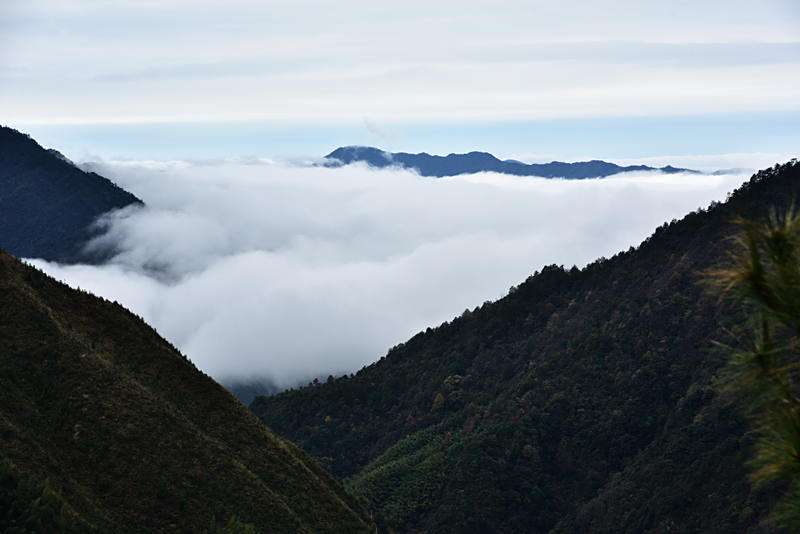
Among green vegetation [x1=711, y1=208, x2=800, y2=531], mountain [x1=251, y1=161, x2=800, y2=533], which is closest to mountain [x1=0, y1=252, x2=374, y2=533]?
green vegetation [x1=711, y1=208, x2=800, y2=531]

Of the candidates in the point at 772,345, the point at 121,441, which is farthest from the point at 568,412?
the point at 772,345

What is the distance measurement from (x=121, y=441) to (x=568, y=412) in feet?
321

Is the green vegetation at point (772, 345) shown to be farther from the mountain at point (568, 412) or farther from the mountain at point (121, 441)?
the mountain at point (568, 412)

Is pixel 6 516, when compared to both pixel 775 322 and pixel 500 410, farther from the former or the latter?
pixel 500 410

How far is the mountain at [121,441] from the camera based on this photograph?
5169 cm

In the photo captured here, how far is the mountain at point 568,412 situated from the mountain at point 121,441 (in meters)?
51.1

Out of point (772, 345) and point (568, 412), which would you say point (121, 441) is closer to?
point (772, 345)

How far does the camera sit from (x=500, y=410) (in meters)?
151

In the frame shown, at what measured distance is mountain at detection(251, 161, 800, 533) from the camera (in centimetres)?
11775

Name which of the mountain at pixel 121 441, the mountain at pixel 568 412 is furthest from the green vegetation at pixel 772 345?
the mountain at pixel 568 412

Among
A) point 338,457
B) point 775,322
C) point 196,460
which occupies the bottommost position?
point 338,457

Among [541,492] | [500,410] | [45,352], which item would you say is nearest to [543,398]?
[500,410]

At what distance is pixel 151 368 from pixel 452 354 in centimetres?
11066

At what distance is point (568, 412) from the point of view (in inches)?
5773
